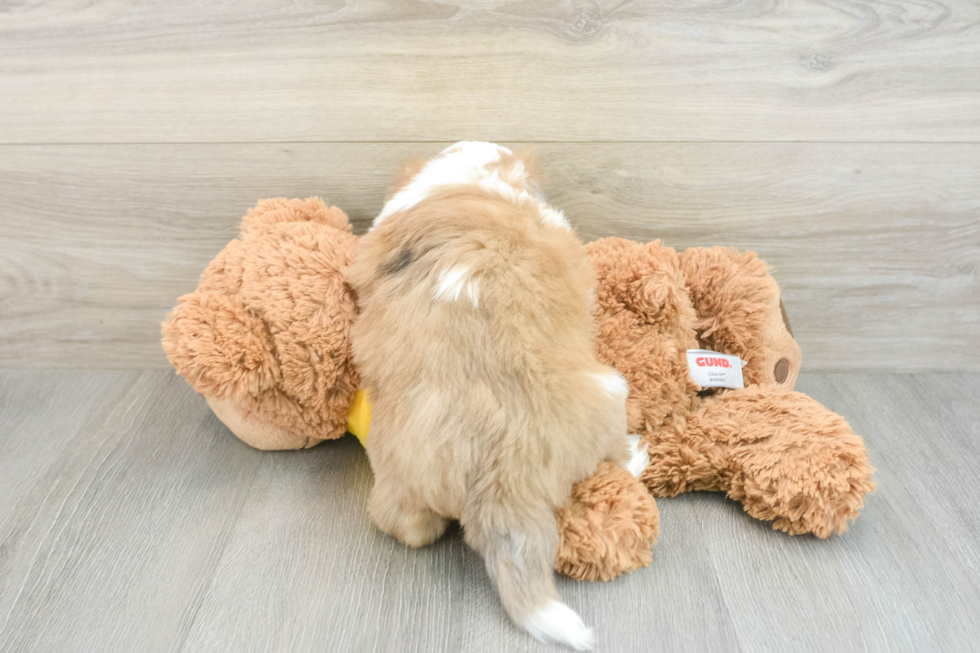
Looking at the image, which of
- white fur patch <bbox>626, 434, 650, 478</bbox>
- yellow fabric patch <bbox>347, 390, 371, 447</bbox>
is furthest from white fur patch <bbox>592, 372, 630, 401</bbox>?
yellow fabric patch <bbox>347, 390, 371, 447</bbox>

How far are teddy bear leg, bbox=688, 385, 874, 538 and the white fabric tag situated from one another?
3 centimetres

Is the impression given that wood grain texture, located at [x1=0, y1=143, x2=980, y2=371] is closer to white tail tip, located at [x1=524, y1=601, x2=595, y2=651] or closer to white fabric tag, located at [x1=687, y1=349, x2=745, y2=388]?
white fabric tag, located at [x1=687, y1=349, x2=745, y2=388]

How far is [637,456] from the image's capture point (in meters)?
0.85

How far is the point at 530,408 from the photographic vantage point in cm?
68

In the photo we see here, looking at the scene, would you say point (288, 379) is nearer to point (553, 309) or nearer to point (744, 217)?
point (553, 309)

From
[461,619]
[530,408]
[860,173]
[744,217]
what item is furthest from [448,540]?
[860,173]

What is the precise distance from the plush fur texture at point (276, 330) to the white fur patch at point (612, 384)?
32 centimetres

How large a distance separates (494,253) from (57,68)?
753 millimetres

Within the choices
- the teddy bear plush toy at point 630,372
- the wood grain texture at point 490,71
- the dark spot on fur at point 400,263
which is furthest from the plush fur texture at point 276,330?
the wood grain texture at point 490,71

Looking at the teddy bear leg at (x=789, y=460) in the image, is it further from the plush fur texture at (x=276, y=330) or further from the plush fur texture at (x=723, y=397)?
the plush fur texture at (x=276, y=330)

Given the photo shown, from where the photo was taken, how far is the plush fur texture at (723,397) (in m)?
0.78

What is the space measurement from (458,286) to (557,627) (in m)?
0.36

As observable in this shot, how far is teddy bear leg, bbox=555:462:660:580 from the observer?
72 cm

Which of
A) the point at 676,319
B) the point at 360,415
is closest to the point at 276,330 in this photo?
the point at 360,415
